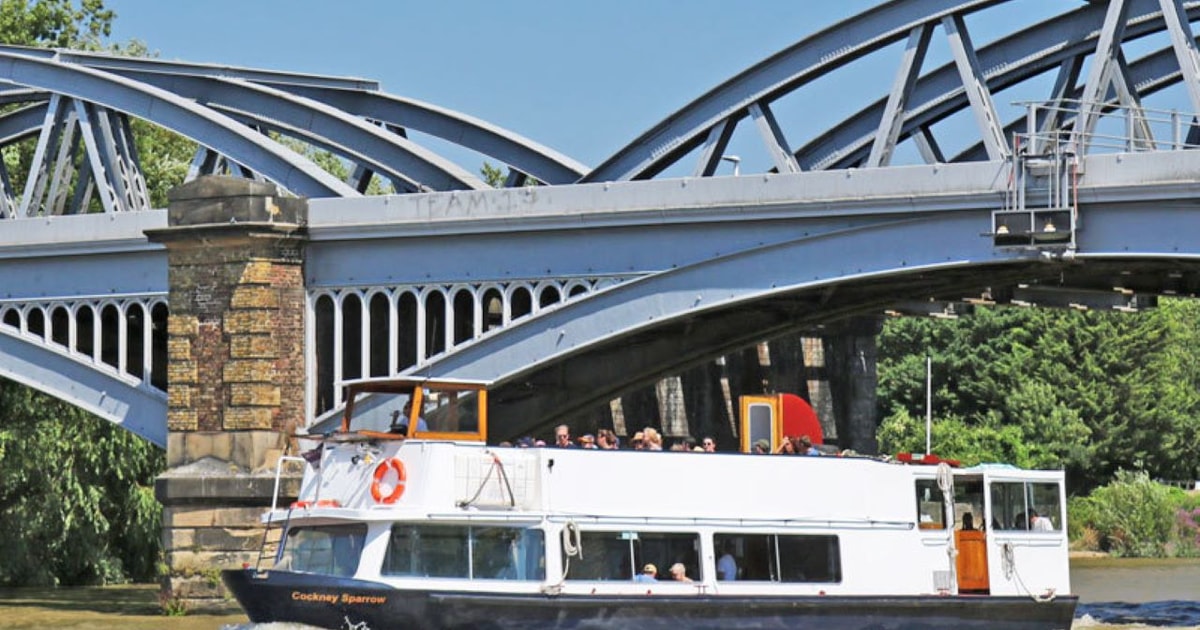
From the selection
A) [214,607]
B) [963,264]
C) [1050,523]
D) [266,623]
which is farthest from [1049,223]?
[214,607]

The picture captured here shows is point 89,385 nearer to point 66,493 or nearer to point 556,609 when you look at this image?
point 66,493

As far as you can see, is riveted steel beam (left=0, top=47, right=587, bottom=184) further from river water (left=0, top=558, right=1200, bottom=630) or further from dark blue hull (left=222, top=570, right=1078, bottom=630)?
dark blue hull (left=222, top=570, right=1078, bottom=630)

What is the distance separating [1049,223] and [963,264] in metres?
1.53

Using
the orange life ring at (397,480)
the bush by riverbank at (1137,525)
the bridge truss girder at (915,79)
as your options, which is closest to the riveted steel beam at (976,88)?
the bridge truss girder at (915,79)

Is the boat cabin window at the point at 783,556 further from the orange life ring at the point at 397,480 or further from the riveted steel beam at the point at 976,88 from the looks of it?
the riveted steel beam at the point at 976,88

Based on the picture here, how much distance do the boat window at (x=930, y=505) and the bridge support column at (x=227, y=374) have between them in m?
11.1

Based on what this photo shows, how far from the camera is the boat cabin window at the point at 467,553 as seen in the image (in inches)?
1096

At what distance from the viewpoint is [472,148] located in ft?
147

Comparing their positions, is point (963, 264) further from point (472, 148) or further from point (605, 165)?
point (472, 148)

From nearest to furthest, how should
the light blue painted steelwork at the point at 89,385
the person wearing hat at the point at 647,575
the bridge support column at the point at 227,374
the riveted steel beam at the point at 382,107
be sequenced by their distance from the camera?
the person wearing hat at the point at 647,575 → the bridge support column at the point at 227,374 → the light blue painted steelwork at the point at 89,385 → the riveted steel beam at the point at 382,107

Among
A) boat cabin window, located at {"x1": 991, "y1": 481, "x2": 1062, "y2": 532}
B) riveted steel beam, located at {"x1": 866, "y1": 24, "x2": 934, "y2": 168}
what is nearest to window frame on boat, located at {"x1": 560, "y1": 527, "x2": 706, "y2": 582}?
boat cabin window, located at {"x1": 991, "y1": 481, "x2": 1062, "y2": 532}

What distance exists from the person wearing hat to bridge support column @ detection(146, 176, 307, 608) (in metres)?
10.1

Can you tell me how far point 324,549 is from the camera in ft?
93.5

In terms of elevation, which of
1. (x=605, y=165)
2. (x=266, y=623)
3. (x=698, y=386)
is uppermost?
(x=605, y=165)
